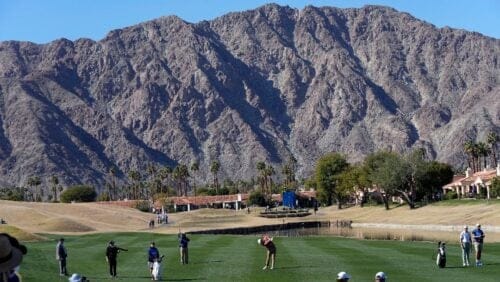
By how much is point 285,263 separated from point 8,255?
36.8 m

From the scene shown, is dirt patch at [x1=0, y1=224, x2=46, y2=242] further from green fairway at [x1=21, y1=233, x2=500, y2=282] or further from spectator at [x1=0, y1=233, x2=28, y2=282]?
spectator at [x1=0, y1=233, x2=28, y2=282]

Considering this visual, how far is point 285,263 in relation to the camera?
158ft

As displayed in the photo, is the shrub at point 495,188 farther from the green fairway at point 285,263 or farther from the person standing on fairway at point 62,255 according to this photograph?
the person standing on fairway at point 62,255

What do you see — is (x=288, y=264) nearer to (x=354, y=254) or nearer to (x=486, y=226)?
(x=354, y=254)

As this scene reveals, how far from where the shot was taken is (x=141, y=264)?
50875 millimetres

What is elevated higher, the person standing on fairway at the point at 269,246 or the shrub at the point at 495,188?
the shrub at the point at 495,188

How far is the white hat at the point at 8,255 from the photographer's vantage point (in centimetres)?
1211

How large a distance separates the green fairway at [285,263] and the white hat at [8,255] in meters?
27.2

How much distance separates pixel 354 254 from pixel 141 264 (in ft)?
48.4

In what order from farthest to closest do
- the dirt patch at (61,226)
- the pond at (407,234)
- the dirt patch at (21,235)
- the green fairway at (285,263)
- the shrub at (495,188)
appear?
the shrub at (495,188) < the dirt patch at (61,226) < the pond at (407,234) < the dirt patch at (21,235) < the green fairway at (285,263)

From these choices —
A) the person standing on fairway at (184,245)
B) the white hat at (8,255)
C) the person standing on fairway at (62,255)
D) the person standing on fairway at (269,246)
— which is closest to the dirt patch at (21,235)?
the person standing on fairway at (184,245)

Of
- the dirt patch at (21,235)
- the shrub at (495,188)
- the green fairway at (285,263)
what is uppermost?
the shrub at (495,188)

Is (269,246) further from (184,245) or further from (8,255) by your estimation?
(8,255)

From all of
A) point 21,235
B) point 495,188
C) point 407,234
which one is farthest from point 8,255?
point 495,188
